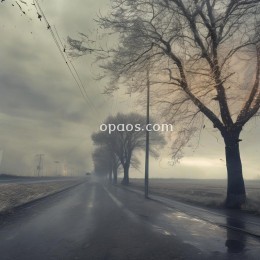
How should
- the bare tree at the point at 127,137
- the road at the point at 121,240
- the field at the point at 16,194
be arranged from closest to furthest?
the road at the point at 121,240 → the field at the point at 16,194 → the bare tree at the point at 127,137

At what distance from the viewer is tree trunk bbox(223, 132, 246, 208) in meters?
17.9

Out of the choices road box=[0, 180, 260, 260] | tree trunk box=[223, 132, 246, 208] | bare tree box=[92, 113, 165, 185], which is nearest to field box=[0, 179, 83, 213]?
road box=[0, 180, 260, 260]

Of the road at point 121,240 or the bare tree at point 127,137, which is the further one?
the bare tree at point 127,137

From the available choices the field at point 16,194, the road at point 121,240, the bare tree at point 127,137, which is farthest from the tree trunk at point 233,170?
the bare tree at point 127,137

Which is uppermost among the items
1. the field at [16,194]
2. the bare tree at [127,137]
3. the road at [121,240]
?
the bare tree at [127,137]

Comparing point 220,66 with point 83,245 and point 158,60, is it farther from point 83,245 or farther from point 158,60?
point 83,245

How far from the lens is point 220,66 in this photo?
17078 mm

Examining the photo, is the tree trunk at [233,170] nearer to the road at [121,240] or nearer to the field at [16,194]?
the road at [121,240]

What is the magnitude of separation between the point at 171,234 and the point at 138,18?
39.3 feet

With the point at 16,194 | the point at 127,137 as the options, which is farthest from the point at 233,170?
the point at 127,137

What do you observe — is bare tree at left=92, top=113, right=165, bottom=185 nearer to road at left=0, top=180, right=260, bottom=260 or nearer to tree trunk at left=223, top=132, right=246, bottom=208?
tree trunk at left=223, top=132, right=246, bottom=208

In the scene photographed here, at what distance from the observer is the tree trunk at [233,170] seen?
1786 cm

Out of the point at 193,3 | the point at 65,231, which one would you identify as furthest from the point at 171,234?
the point at 193,3

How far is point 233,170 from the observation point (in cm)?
1833
